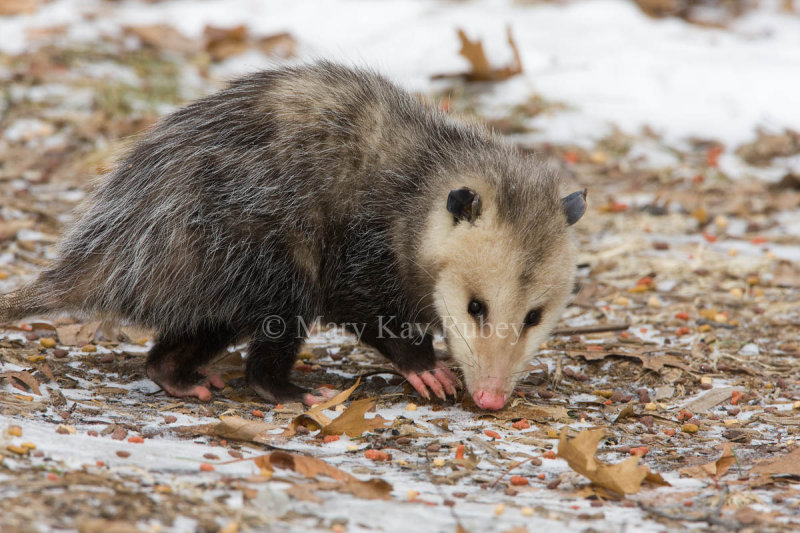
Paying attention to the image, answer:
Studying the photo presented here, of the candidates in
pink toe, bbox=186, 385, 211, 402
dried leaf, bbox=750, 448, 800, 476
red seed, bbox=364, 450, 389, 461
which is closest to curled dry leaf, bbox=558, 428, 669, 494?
dried leaf, bbox=750, 448, 800, 476

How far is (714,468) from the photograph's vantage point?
193 cm

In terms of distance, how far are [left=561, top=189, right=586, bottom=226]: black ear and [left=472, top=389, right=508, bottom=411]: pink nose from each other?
545 mm

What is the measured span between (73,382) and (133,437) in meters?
0.57

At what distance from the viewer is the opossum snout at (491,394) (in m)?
2.29

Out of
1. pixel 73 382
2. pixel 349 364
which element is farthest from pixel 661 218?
pixel 73 382

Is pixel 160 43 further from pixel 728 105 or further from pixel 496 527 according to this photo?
pixel 496 527

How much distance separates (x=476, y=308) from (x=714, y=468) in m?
0.70

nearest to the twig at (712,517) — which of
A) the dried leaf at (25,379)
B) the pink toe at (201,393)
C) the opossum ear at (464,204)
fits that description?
the opossum ear at (464,204)

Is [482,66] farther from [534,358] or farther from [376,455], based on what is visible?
[376,455]

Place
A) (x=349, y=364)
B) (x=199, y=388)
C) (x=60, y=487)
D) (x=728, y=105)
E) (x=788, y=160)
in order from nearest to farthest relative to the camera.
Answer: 1. (x=60, y=487)
2. (x=199, y=388)
3. (x=349, y=364)
4. (x=788, y=160)
5. (x=728, y=105)

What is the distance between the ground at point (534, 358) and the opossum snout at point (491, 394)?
64 millimetres

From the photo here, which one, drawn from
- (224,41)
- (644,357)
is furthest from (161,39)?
(644,357)

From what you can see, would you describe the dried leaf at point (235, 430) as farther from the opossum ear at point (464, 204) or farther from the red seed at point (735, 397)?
the red seed at point (735, 397)

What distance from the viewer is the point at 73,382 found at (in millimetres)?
2426
